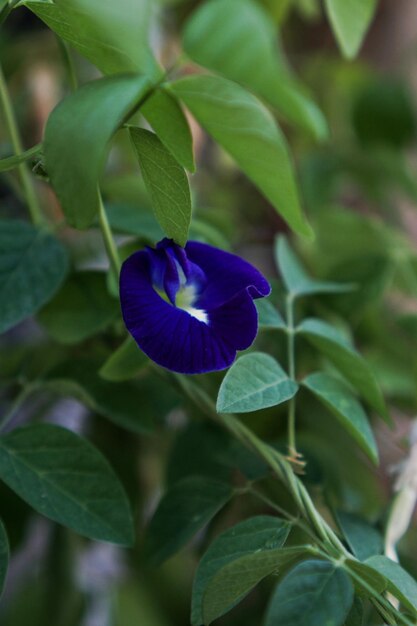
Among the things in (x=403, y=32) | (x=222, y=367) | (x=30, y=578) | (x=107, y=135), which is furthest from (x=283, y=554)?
(x=403, y=32)

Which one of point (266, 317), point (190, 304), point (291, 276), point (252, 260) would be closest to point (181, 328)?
point (190, 304)

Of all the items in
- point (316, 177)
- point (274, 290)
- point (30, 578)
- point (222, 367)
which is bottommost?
point (30, 578)

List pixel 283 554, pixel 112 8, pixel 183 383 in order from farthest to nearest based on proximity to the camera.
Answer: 1. pixel 183 383
2. pixel 283 554
3. pixel 112 8

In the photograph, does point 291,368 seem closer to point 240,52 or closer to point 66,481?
point 66,481

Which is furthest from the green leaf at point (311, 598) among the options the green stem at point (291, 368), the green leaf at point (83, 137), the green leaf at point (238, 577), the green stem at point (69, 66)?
the green stem at point (69, 66)

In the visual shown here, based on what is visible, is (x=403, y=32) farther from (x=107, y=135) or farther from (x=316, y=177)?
(x=107, y=135)
